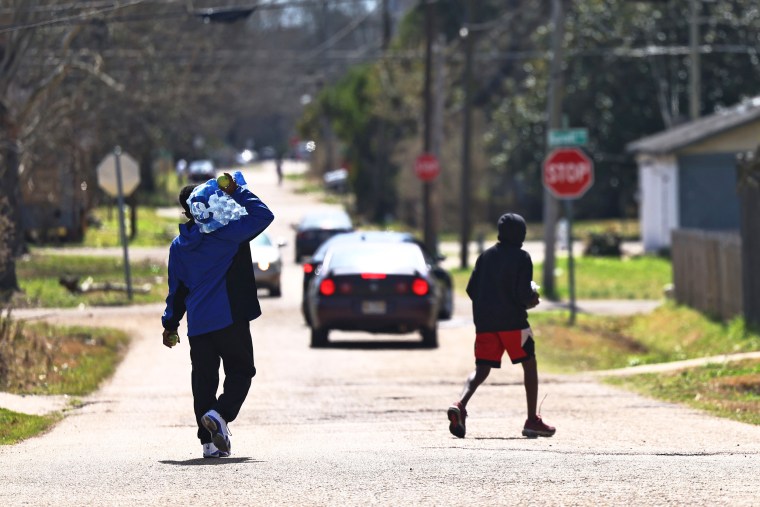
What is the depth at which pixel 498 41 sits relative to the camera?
77.5 metres

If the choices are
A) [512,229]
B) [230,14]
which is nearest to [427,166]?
[230,14]

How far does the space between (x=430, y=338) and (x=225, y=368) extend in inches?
497

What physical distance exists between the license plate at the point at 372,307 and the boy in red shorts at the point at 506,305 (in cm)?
948

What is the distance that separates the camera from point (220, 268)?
10.5 m

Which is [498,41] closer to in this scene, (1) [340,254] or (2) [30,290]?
(2) [30,290]

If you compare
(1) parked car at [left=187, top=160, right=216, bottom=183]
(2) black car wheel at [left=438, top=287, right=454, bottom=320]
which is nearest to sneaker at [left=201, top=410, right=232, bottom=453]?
(2) black car wheel at [left=438, top=287, right=454, bottom=320]

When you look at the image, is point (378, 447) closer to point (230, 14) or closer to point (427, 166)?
point (230, 14)

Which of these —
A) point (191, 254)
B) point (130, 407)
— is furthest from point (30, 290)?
point (191, 254)

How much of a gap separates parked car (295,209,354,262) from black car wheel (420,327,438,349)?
2246 cm

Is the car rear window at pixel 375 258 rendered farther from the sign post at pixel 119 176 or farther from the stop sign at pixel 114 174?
the stop sign at pixel 114 174

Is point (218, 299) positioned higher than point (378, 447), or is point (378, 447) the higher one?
point (218, 299)

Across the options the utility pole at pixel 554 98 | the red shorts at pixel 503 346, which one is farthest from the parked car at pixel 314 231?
the red shorts at pixel 503 346

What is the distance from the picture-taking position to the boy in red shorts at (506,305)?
40.6 feet

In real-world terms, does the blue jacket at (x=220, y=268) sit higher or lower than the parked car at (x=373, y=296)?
higher
